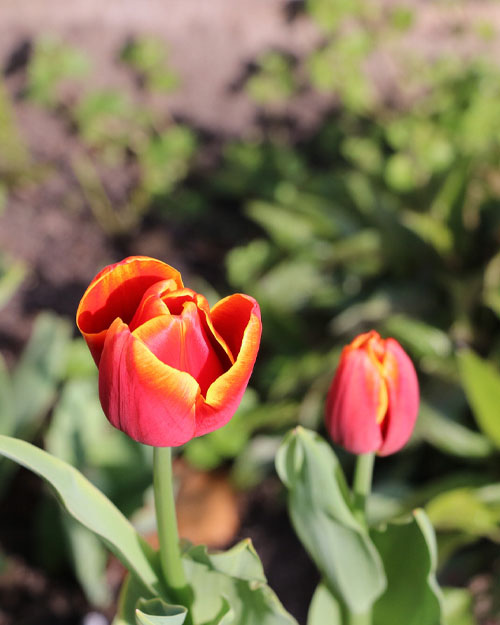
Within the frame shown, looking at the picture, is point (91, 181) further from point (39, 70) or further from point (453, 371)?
point (453, 371)

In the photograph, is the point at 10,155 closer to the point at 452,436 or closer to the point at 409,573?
the point at 452,436

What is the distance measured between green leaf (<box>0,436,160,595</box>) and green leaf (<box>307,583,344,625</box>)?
16 centimetres

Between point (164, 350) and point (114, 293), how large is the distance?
0.22 feet

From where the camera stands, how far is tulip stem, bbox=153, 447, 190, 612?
0.53 metres

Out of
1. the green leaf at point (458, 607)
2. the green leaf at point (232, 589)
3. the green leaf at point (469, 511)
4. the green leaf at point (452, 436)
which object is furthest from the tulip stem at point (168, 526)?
the green leaf at point (452, 436)

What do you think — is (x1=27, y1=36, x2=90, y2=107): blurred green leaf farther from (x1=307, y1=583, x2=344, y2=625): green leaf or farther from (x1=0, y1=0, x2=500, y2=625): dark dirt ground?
(x1=307, y1=583, x2=344, y2=625): green leaf

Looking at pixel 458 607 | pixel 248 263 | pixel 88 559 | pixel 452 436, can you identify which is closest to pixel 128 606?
pixel 458 607

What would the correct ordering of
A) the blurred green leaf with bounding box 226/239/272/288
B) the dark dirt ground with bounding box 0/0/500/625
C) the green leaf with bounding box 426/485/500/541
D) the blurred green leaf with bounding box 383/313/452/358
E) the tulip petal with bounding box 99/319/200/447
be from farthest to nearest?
the dark dirt ground with bounding box 0/0/500/625 < the blurred green leaf with bounding box 226/239/272/288 < the blurred green leaf with bounding box 383/313/452/358 < the green leaf with bounding box 426/485/500/541 < the tulip petal with bounding box 99/319/200/447

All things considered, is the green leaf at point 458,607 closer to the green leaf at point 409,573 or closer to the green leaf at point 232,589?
the green leaf at point 409,573

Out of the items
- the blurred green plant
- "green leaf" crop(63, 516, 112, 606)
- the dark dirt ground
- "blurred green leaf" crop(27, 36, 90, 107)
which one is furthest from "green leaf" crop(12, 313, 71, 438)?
"blurred green leaf" crop(27, 36, 90, 107)

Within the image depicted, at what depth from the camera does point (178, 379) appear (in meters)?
0.48

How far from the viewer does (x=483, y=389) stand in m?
1.28

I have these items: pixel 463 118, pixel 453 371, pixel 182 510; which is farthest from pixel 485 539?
pixel 463 118

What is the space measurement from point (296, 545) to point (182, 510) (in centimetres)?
26
